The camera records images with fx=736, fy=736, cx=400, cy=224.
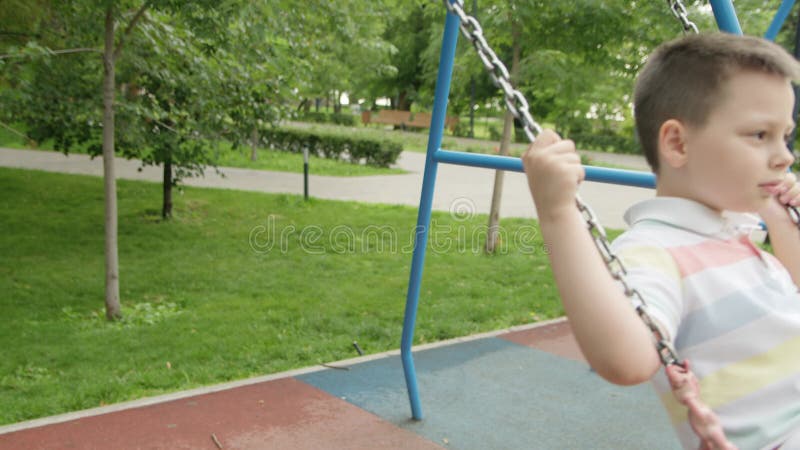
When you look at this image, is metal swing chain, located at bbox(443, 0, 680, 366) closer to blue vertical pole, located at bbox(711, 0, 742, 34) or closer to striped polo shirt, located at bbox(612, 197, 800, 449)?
striped polo shirt, located at bbox(612, 197, 800, 449)

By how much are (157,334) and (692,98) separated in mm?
4374

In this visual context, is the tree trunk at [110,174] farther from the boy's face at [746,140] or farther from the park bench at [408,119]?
the park bench at [408,119]

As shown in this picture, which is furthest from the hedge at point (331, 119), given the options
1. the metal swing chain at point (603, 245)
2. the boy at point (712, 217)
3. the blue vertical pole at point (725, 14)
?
the boy at point (712, 217)

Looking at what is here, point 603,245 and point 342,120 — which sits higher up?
point 342,120

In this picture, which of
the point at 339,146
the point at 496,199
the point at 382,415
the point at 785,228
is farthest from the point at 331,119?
the point at 785,228

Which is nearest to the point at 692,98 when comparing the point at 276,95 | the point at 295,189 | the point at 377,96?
the point at 276,95

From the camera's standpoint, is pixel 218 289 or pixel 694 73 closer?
pixel 694 73

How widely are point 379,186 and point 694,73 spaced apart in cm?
1195

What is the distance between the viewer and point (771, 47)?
113 cm

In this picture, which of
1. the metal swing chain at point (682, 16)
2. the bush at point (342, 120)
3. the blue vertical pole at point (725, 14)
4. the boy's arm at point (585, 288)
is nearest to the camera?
the boy's arm at point (585, 288)

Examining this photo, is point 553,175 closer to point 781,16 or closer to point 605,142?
point 781,16

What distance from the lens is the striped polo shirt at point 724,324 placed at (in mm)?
1081

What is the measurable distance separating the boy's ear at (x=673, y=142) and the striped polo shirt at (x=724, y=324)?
0.07 m

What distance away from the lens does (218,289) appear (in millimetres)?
6133
